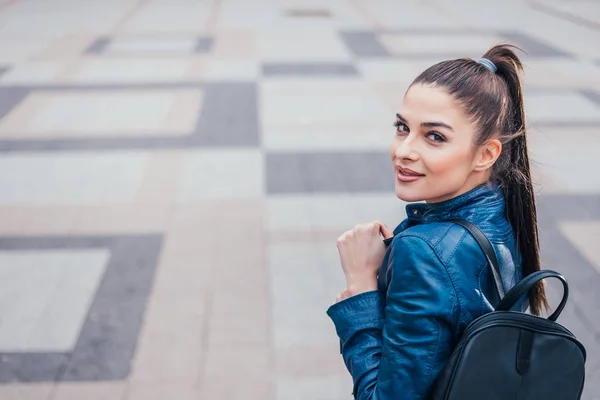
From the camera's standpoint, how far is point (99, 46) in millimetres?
10469

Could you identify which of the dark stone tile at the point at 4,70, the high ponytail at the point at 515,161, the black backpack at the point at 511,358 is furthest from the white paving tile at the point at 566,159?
the dark stone tile at the point at 4,70

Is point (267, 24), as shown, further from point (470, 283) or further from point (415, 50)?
point (470, 283)

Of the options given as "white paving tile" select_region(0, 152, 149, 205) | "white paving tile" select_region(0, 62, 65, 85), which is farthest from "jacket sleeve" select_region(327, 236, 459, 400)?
"white paving tile" select_region(0, 62, 65, 85)

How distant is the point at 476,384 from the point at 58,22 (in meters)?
12.4

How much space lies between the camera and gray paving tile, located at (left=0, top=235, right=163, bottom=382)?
3.48 meters

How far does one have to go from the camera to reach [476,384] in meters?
1.49

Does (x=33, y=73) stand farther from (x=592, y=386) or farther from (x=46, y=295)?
(x=592, y=386)

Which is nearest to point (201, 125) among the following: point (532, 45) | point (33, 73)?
point (33, 73)

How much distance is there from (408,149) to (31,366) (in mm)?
2634

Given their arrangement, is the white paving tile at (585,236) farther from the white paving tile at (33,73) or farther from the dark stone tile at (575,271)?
the white paving tile at (33,73)

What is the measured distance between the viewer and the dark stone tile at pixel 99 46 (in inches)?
399

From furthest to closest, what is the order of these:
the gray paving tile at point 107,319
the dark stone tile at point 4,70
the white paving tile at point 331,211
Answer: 1. the dark stone tile at point 4,70
2. the white paving tile at point 331,211
3. the gray paving tile at point 107,319

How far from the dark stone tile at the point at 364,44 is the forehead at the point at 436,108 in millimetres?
8396

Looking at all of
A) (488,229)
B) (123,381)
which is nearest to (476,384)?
(488,229)
